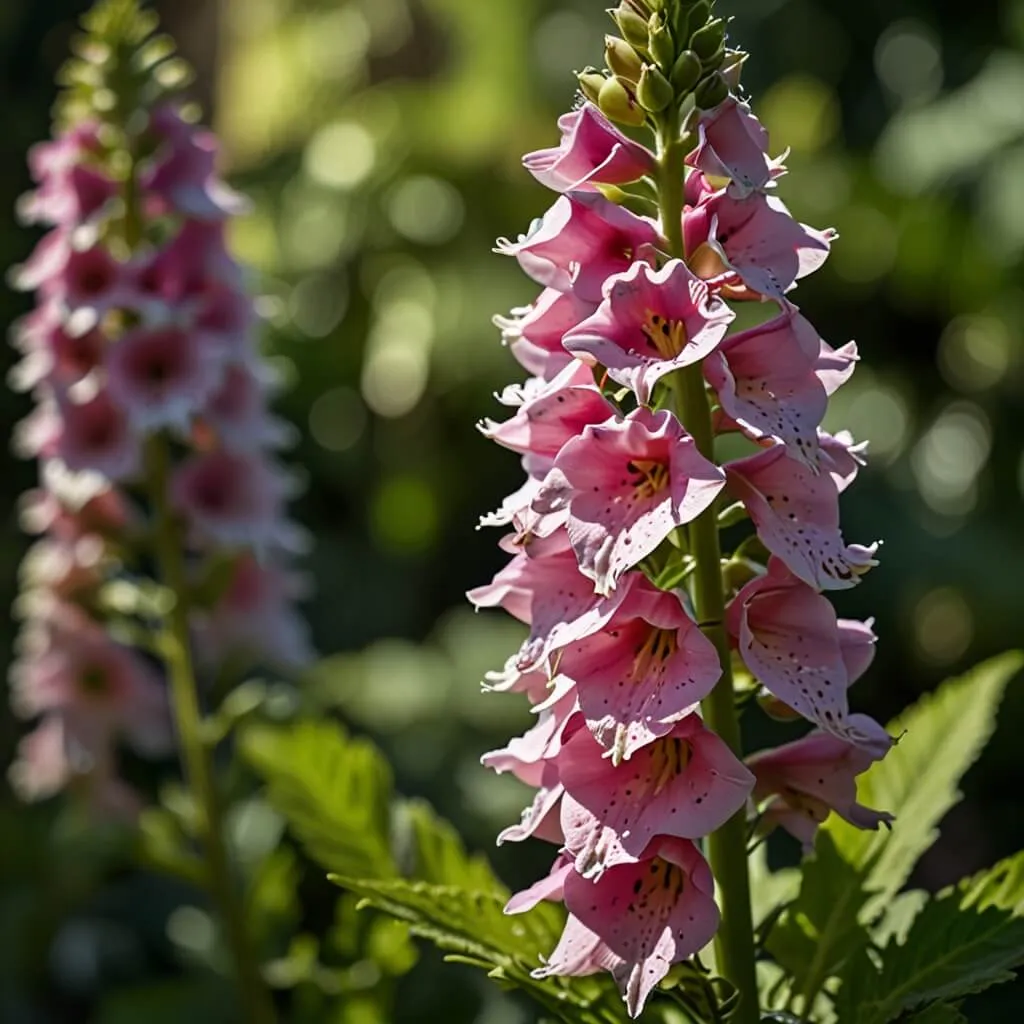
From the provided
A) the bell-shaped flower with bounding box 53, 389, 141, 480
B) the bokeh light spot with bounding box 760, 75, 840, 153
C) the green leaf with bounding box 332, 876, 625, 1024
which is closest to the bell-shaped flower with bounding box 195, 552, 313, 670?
the bell-shaped flower with bounding box 53, 389, 141, 480

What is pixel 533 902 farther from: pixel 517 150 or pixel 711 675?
pixel 517 150

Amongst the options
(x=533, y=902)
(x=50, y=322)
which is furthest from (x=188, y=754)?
(x=533, y=902)

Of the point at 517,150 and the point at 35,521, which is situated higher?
the point at 35,521

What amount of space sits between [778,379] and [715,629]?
164 mm

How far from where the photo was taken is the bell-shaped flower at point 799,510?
944 mm

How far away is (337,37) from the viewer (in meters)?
5.15

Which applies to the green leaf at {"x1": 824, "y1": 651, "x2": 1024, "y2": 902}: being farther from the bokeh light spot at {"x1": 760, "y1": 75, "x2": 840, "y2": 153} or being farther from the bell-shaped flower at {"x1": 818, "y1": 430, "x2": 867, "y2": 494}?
the bokeh light spot at {"x1": 760, "y1": 75, "x2": 840, "y2": 153}

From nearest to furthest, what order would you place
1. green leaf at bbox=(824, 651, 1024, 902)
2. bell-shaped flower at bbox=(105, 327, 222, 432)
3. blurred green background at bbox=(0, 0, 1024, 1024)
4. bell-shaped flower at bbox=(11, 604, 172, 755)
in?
1. green leaf at bbox=(824, 651, 1024, 902)
2. bell-shaped flower at bbox=(105, 327, 222, 432)
3. bell-shaped flower at bbox=(11, 604, 172, 755)
4. blurred green background at bbox=(0, 0, 1024, 1024)

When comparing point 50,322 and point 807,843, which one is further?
point 50,322

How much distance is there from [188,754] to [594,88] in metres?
1.11

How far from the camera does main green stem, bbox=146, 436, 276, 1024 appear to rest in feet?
5.82

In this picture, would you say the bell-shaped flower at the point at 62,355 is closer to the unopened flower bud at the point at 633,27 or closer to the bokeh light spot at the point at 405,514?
the unopened flower bud at the point at 633,27

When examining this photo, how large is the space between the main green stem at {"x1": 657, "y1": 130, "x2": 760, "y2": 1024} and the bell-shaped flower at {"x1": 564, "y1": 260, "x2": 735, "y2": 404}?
33 mm

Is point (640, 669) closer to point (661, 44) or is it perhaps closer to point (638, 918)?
point (638, 918)
